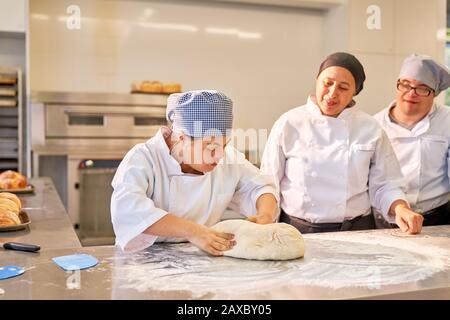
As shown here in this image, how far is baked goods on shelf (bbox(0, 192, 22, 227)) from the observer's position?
149 cm

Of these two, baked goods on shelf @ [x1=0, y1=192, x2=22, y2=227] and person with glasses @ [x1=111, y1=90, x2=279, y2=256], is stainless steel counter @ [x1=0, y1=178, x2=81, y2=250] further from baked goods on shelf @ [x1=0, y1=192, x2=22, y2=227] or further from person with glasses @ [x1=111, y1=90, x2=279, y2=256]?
person with glasses @ [x1=111, y1=90, x2=279, y2=256]

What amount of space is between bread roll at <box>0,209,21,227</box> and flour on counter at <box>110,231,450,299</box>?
0.55 m

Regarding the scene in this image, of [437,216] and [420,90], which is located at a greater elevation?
[420,90]

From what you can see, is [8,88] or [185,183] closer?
[185,183]


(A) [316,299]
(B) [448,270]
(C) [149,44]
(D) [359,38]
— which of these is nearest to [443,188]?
(B) [448,270]

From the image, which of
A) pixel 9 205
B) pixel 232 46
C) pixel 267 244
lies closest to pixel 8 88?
pixel 232 46

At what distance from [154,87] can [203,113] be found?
2.07m

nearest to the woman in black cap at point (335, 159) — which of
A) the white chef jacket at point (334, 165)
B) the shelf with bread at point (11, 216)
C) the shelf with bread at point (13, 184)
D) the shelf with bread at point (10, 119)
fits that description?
the white chef jacket at point (334, 165)

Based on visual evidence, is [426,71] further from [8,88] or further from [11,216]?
[8,88]

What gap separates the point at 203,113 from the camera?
1186 mm

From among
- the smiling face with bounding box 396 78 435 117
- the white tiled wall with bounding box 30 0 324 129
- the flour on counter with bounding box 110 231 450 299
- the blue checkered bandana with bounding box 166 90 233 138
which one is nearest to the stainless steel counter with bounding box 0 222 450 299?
the flour on counter with bounding box 110 231 450 299

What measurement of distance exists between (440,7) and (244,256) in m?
3.30

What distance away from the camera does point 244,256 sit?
3.59 ft

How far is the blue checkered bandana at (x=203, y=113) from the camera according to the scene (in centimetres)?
119
